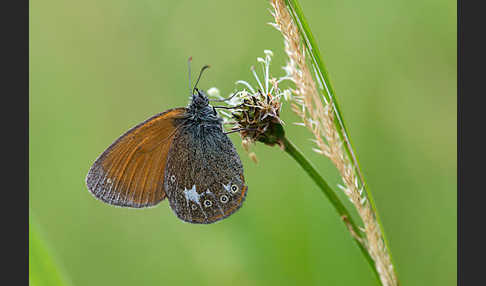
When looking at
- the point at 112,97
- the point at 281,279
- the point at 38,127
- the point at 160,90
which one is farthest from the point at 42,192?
the point at 281,279

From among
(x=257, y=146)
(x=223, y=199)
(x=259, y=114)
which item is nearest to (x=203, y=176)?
(x=223, y=199)

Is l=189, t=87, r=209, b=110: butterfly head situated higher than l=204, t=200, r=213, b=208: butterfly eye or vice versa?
l=189, t=87, r=209, b=110: butterfly head

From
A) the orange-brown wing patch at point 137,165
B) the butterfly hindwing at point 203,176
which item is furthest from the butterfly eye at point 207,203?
the orange-brown wing patch at point 137,165

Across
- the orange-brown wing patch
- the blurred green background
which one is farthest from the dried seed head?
the blurred green background

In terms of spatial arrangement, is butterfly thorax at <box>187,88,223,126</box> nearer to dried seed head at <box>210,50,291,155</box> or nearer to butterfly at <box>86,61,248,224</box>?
butterfly at <box>86,61,248,224</box>

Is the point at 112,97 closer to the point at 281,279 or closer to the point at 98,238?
the point at 98,238

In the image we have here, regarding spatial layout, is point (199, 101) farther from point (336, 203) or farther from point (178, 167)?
point (336, 203)

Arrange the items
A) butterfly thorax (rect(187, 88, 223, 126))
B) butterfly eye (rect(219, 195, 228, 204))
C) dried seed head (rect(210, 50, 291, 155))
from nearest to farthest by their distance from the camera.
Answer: dried seed head (rect(210, 50, 291, 155)) → butterfly eye (rect(219, 195, 228, 204)) → butterfly thorax (rect(187, 88, 223, 126))

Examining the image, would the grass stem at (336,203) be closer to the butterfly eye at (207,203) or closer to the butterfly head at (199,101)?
the butterfly eye at (207,203)
